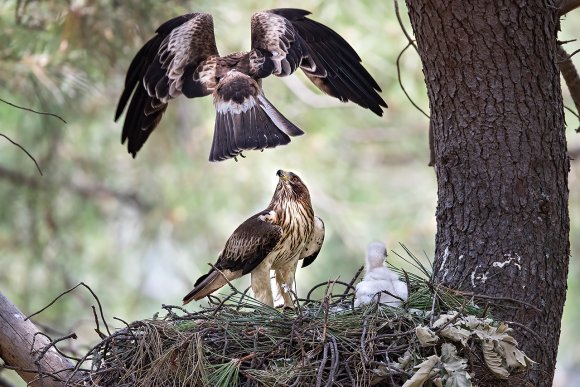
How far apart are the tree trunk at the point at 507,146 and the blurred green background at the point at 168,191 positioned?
419cm

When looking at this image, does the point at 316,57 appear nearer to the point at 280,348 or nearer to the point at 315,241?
the point at 315,241

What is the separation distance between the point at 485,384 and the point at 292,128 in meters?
1.53

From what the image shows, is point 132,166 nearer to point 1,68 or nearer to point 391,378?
point 1,68

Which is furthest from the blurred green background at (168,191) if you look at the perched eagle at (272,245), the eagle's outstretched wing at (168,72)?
the perched eagle at (272,245)

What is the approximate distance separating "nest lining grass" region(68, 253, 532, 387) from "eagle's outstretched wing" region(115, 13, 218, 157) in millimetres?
1395

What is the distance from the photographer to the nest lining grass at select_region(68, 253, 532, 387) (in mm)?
3467

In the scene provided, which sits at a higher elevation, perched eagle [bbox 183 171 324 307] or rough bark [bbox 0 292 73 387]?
perched eagle [bbox 183 171 324 307]

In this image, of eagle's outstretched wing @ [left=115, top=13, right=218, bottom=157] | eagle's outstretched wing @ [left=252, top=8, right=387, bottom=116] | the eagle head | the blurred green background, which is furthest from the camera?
the blurred green background

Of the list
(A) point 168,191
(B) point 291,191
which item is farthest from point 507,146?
(A) point 168,191

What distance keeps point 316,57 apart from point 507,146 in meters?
1.49

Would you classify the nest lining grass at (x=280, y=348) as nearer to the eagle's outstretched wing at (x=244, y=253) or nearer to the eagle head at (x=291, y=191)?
the eagle's outstretched wing at (x=244, y=253)

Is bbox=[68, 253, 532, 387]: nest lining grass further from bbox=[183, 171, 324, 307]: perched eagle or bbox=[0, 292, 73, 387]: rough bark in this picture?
bbox=[183, 171, 324, 307]: perched eagle

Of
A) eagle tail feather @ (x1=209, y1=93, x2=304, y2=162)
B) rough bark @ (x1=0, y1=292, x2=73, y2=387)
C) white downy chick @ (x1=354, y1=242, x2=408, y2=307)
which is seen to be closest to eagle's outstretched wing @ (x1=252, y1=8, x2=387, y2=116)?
eagle tail feather @ (x1=209, y1=93, x2=304, y2=162)

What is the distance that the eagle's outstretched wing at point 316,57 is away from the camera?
15.9 ft
